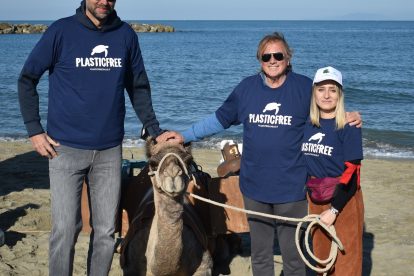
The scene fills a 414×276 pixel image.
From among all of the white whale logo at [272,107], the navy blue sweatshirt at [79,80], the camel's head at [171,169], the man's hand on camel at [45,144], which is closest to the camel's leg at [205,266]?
the camel's head at [171,169]

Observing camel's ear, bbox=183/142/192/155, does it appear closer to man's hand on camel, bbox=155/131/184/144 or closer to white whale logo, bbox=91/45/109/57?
man's hand on camel, bbox=155/131/184/144

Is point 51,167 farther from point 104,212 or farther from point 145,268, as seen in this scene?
point 145,268

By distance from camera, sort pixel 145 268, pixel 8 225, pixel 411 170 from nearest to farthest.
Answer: pixel 145 268
pixel 8 225
pixel 411 170

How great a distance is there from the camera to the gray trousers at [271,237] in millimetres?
4445

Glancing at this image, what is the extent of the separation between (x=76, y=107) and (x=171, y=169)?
2.82 ft

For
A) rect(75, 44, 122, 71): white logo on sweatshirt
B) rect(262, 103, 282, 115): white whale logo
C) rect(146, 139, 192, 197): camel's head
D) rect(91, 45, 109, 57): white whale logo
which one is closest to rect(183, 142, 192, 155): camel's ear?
rect(146, 139, 192, 197): camel's head

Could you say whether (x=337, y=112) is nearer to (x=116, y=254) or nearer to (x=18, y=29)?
(x=116, y=254)

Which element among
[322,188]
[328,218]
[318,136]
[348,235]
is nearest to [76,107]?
[318,136]

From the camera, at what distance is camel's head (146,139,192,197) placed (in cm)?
398

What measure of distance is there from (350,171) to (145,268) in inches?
71.1

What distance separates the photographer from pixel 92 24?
14.1ft

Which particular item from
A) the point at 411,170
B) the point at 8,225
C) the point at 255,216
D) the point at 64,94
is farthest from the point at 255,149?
the point at 411,170

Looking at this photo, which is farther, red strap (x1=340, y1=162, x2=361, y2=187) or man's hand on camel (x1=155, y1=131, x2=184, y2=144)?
man's hand on camel (x1=155, y1=131, x2=184, y2=144)

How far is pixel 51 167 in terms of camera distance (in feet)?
14.2
